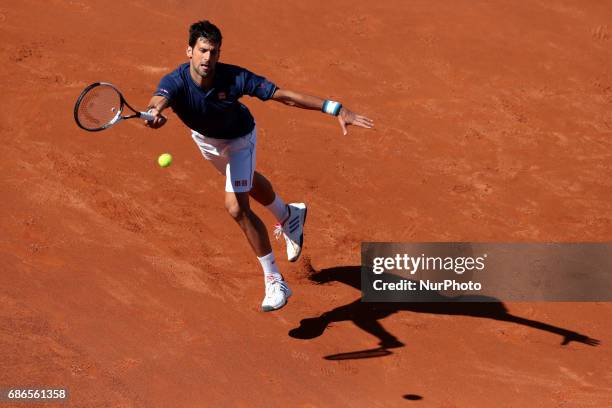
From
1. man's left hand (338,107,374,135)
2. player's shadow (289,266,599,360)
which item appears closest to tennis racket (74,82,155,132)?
man's left hand (338,107,374,135)

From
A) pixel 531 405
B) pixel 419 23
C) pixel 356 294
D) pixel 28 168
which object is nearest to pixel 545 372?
pixel 531 405

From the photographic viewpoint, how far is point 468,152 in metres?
12.7

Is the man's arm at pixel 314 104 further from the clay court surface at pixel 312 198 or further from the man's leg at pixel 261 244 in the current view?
the clay court surface at pixel 312 198

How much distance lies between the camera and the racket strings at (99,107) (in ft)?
29.1

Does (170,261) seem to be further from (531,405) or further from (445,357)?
(531,405)

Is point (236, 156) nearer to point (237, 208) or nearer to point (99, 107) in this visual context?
point (237, 208)

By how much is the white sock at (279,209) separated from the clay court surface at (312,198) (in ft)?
2.21

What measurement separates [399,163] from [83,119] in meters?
4.69

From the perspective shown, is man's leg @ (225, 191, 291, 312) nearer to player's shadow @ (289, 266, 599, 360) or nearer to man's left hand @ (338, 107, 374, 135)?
player's shadow @ (289, 266, 599, 360)

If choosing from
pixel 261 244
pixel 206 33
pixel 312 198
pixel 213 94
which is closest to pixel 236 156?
pixel 213 94

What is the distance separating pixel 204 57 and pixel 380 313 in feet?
10.5

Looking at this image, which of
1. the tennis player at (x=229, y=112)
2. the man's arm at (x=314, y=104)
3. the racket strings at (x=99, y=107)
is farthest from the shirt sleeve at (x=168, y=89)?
the man's arm at (x=314, y=104)

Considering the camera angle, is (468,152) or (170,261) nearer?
(170,261)

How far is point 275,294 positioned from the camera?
952cm
